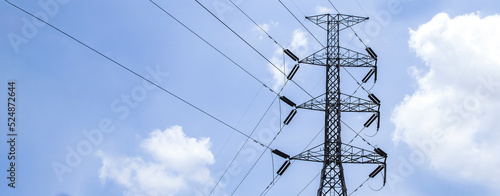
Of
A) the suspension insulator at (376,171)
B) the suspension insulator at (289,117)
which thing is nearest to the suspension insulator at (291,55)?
the suspension insulator at (289,117)

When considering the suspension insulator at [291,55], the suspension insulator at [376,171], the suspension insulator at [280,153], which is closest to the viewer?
the suspension insulator at [376,171]

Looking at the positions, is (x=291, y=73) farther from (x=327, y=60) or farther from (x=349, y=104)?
(x=349, y=104)

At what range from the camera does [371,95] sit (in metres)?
32.0

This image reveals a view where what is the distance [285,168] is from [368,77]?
971 cm

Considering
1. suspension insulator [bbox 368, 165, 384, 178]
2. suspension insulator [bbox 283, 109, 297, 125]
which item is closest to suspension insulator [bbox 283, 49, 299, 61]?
suspension insulator [bbox 283, 109, 297, 125]

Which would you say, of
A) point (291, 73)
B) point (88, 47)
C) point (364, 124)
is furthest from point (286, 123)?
point (88, 47)

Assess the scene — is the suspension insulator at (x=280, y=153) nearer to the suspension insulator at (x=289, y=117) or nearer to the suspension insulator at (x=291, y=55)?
the suspension insulator at (x=289, y=117)

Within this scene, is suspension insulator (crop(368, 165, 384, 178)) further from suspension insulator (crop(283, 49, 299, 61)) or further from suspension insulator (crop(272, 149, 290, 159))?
suspension insulator (crop(283, 49, 299, 61))

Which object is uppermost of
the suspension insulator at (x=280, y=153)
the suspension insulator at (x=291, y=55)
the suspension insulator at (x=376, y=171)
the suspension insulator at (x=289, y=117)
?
the suspension insulator at (x=291, y=55)

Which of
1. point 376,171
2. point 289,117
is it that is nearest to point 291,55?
point 289,117

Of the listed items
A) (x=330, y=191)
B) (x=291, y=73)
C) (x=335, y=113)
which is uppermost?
(x=291, y=73)

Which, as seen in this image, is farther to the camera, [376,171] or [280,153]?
[280,153]

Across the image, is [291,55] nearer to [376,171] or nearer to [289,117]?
[289,117]

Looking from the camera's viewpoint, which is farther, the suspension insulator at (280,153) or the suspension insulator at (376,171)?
the suspension insulator at (280,153)
